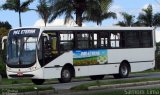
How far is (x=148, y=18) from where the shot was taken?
7656 centimetres

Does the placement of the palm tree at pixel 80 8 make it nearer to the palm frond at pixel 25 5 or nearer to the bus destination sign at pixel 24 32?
the palm frond at pixel 25 5

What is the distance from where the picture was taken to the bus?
2805cm

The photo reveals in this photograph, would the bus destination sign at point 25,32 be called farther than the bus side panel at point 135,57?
No

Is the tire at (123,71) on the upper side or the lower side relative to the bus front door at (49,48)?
lower

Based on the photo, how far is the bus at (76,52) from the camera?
28047 mm

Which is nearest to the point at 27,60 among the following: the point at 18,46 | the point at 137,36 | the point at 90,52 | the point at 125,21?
the point at 18,46

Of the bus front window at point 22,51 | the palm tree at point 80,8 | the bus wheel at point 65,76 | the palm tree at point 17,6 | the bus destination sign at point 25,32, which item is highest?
the palm tree at point 17,6

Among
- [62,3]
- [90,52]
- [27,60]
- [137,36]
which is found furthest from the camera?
[62,3]

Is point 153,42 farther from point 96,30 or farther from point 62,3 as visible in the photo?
point 62,3

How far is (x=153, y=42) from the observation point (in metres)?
34.8

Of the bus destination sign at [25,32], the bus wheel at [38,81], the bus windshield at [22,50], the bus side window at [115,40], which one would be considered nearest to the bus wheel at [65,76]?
the bus wheel at [38,81]

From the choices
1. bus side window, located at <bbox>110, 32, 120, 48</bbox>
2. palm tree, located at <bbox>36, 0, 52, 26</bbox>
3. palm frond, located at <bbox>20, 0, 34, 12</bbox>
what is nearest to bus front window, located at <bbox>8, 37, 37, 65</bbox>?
bus side window, located at <bbox>110, 32, 120, 48</bbox>

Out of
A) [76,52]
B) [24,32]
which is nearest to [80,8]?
[76,52]

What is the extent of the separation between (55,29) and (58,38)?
0.51 m
